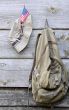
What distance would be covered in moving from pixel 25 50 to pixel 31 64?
0.30ft

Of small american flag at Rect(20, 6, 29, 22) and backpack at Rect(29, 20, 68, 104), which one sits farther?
small american flag at Rect(20, 6, 29, 22)

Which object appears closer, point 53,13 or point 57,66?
point 57,66

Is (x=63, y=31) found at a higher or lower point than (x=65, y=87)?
higher

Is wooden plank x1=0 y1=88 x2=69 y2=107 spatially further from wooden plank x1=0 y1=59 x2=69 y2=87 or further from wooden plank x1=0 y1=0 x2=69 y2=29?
wooden plank x1=0 y1=0 x2=69 y2=29

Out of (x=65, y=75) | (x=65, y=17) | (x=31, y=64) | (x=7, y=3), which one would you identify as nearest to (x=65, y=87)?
(x=65, y=75)

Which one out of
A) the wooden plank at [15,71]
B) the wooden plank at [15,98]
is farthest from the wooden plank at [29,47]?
the wooden plank at [15,98]

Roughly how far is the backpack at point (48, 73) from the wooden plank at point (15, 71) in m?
0.05

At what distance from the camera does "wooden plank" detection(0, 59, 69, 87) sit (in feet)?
7.93

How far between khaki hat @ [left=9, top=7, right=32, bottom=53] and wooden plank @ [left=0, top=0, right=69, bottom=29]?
4 centimetres

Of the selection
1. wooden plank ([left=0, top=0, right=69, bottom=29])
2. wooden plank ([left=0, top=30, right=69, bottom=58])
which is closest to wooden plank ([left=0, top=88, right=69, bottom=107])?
wooden plank ([left=0, top=30, right=69, bottom=58])

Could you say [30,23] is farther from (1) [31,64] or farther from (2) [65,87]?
(2) [65,87]

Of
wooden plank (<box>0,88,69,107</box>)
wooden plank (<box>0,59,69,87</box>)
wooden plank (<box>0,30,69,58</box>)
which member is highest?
wooden plank (<box>0,30,69,58</box>)

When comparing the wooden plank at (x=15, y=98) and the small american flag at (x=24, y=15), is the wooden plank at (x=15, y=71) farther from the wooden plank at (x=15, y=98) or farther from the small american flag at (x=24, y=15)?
the small american flag at (x=24, y=15)

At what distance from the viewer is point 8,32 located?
8.10ft
